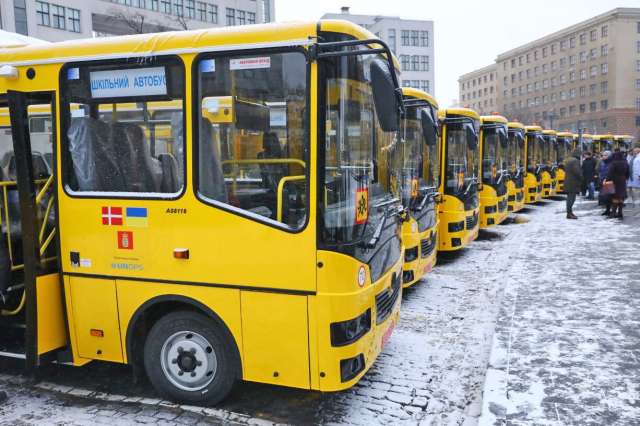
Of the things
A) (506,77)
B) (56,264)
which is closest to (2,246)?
(56,264)

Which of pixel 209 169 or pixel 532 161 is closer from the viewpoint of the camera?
pixel 209 169

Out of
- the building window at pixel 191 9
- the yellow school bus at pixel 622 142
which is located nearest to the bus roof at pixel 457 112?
the yellow school bus at pixel 622 142

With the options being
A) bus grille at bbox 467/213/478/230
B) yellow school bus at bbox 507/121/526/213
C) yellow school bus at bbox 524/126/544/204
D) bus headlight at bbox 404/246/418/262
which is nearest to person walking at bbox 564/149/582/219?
yellow school bus at bbox 507/121/526/213

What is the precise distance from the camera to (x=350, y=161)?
4.32 metres

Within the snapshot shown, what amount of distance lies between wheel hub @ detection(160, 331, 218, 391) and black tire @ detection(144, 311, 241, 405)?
0.04 feet

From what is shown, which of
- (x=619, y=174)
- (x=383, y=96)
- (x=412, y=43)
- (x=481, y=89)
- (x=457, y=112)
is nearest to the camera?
(x=383, y=96)

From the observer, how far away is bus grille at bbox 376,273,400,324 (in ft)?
15.7

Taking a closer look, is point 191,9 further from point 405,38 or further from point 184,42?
point 184,42

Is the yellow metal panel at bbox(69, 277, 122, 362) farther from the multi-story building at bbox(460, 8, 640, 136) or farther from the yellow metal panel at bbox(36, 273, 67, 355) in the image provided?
the multi-story building at bbox(460, 8, 640, 136)

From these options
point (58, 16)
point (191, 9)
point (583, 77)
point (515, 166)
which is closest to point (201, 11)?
point (191, 9)

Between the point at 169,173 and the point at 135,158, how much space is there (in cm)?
40

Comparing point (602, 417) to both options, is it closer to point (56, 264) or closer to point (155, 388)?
point (155, 388)

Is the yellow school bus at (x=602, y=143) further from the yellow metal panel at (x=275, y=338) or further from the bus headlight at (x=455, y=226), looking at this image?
the yellow metal panel at (x=275, y=338)

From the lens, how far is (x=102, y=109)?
4832mm
